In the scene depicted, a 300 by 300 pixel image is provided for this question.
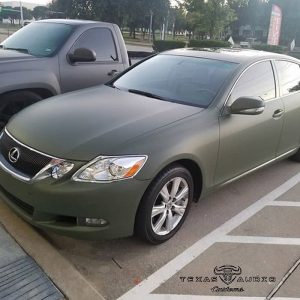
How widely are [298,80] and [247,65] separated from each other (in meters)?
1.35

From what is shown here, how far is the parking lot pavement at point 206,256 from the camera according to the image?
3154 mm

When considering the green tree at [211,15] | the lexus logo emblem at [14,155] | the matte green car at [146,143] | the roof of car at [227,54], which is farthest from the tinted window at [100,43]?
the green tree at [211,15]

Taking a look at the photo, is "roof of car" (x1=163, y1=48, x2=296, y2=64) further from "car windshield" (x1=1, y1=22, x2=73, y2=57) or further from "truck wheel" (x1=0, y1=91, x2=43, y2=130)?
"truck wheel" (x1=0, y1=91, x2=43, y2=130)

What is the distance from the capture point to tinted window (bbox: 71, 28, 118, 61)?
605cm

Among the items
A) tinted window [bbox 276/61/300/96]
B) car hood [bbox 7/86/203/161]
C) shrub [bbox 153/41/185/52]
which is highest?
tinted window [bbox 276/61/300/96]

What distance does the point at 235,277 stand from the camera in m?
3.33

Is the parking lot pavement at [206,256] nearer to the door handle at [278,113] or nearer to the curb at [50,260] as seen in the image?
the curb at [50,260]

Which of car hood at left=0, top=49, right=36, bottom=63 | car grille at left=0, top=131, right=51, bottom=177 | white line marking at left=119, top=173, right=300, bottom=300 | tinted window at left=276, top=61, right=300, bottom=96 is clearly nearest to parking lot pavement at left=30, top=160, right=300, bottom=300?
white line marking at left=119, top=173, right=300, bottom=300

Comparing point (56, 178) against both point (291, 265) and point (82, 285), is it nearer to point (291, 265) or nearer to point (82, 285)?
point (82, 285)

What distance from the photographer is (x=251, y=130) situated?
432cm

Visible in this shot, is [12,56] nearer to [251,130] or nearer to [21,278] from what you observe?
[251,130]

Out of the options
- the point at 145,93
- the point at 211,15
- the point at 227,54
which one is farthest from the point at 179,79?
the point at 211,15

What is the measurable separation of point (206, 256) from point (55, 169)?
144 centimetres

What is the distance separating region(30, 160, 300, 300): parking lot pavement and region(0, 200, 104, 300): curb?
119 millimetres
